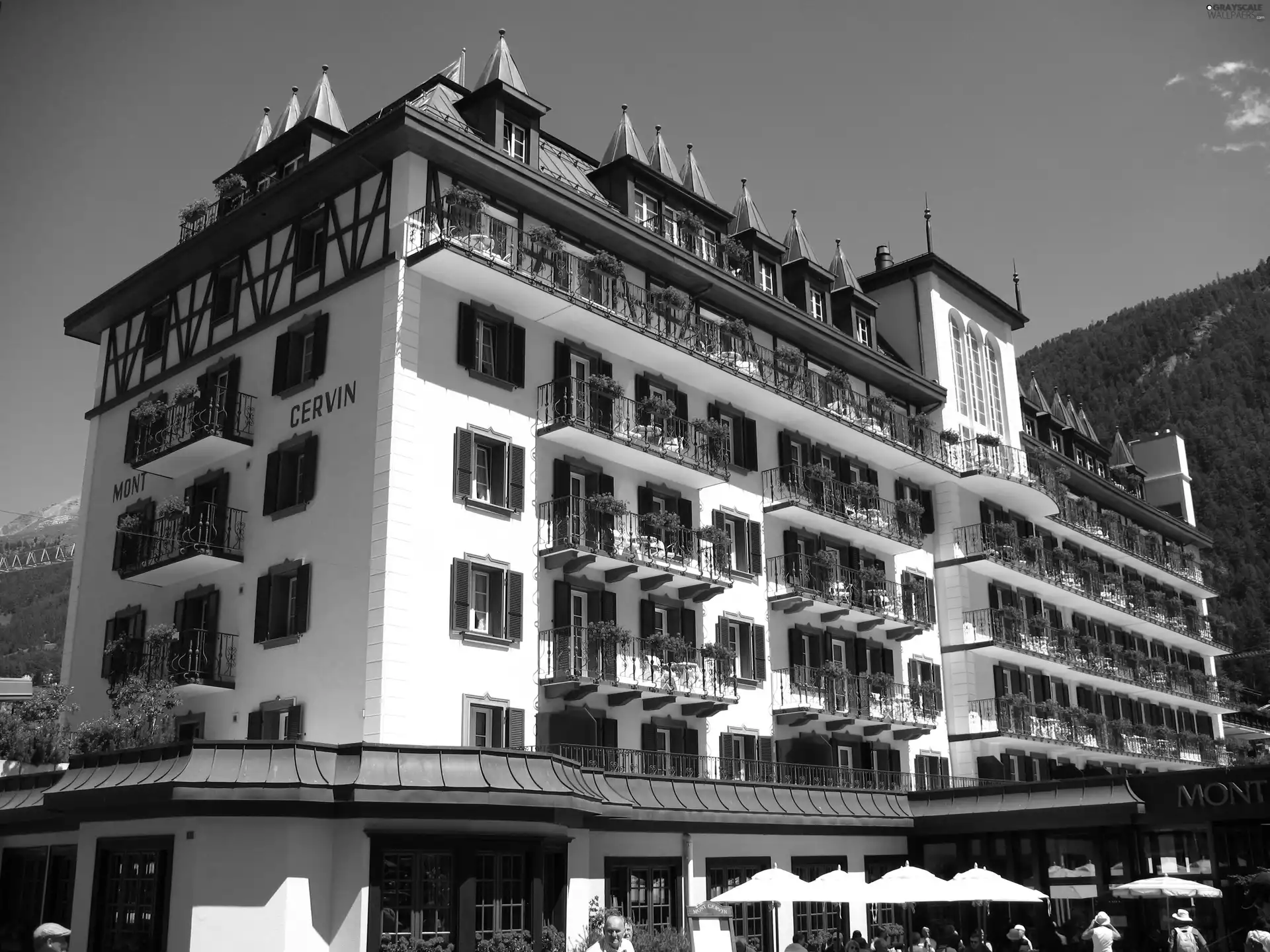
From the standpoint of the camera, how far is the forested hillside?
115m

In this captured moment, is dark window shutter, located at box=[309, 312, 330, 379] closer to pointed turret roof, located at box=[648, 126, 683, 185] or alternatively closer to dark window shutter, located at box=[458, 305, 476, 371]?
dark window shutter, located at box=[458, 305, 476, 371]

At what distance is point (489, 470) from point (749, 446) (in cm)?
1057

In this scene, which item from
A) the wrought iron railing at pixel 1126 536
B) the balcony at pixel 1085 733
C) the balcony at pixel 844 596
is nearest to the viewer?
the balcony at pixel 844 596

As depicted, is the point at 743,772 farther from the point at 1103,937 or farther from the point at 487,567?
the point at 1103,937

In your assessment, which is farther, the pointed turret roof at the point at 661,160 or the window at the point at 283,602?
the pointed turret roof at the point at 661,160

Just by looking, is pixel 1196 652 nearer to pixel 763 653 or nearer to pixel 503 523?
pixel 763 653

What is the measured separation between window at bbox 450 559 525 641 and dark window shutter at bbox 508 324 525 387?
15.1ft

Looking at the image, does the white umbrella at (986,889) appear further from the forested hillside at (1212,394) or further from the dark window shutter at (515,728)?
the forested hillside at (1212,394)

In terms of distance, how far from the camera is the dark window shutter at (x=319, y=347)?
96.4ft

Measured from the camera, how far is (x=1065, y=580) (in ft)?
167

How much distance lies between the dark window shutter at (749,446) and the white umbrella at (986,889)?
13.6m

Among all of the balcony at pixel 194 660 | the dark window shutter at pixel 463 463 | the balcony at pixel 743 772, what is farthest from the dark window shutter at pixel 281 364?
the balcony at pixel 743 772

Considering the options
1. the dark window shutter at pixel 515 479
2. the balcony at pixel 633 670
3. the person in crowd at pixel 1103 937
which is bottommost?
the person in crowd at pixel 1103 937

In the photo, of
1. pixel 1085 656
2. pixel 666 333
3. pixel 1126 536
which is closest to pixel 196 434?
pixel 666 333
